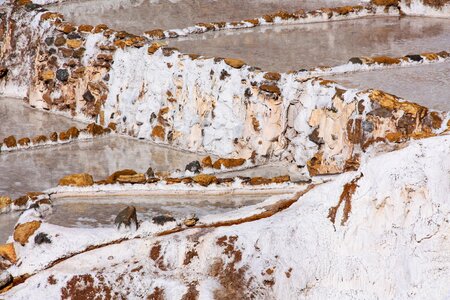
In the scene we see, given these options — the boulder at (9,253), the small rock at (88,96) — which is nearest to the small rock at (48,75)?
the small rock at (88,96)

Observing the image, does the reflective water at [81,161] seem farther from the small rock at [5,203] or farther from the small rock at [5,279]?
the small rock at [5,279]

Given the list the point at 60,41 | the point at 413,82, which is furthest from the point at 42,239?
the point at 60,41

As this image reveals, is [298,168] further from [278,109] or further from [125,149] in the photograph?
[125,149]

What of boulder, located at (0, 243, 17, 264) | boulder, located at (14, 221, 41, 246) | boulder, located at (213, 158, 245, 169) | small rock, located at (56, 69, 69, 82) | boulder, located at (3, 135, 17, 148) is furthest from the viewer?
small rock, located at (56, 69, 69, 82)

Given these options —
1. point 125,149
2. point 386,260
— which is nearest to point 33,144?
point 125,149

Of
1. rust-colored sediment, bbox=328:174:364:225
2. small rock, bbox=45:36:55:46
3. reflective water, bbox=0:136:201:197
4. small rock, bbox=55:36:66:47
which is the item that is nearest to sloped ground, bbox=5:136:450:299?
rust-colored sediment, bbox=328:174:364:225

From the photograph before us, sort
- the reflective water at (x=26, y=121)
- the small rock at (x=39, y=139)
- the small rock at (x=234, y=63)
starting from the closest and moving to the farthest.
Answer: the small rock at (x=234, y=63) → the small rock at (x=39, y=139) → the reflective water at (x=26, y=121)

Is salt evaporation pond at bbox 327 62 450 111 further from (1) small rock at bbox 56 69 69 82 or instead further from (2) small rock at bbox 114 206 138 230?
(1) small rock at bbox 56 69 69 82

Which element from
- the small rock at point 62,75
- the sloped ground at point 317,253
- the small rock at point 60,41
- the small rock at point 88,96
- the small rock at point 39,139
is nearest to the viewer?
the sloped ground at point 317,253
